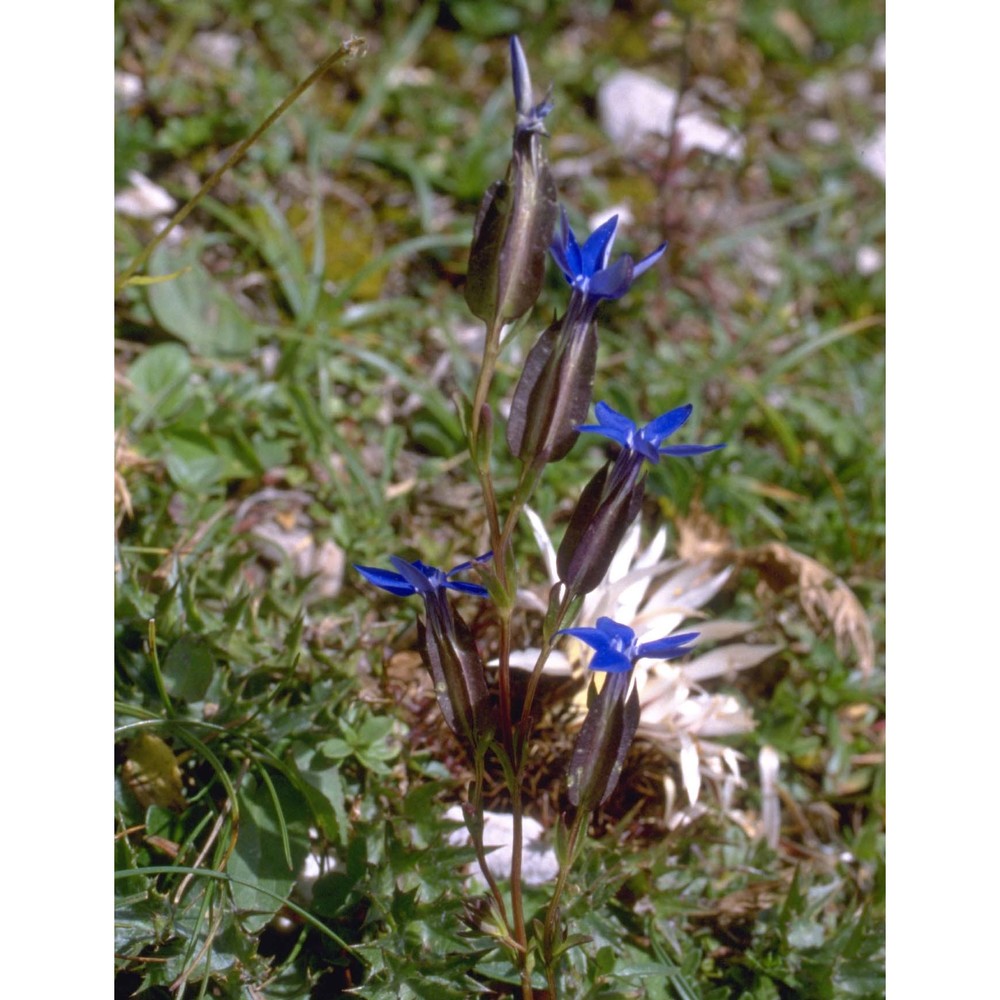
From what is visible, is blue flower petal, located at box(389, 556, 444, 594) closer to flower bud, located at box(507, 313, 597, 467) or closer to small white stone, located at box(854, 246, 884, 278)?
flower bud, located at box(507, 313, 597, 467)

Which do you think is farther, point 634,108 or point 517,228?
point 634,108

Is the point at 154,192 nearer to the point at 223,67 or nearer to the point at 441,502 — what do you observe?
the point at 223,67

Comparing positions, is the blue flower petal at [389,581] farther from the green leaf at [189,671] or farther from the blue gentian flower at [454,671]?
the green leaf at [189,671]

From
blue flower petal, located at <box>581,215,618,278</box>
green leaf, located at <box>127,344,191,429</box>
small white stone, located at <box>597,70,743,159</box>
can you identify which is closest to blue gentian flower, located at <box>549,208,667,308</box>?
blue flower petal, located at <box>581,215,618,278</box>

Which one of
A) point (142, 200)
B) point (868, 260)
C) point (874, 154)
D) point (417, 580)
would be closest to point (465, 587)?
point (417, 580)

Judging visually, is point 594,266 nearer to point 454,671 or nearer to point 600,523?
point 600,523

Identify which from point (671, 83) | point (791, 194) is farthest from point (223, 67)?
point (791, 194)
